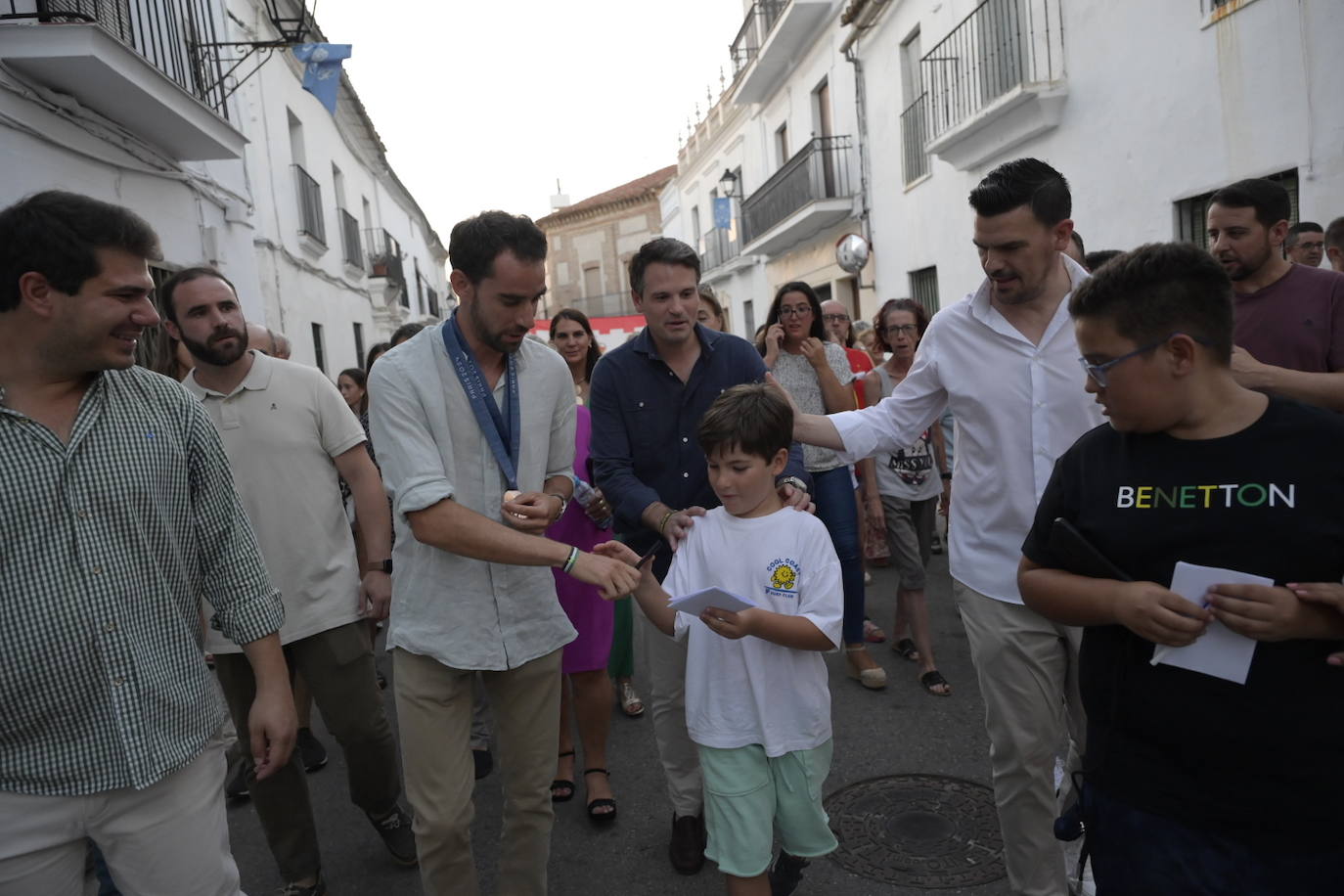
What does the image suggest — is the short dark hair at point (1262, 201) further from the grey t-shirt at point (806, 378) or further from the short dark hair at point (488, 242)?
the short dark hair at point (488, 242)

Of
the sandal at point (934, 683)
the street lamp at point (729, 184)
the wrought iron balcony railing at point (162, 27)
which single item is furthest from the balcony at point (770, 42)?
the sandal at point (934, 683)

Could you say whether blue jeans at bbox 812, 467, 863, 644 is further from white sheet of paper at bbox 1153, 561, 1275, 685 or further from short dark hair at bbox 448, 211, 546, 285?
white sheet of paper at bbox 1153, 561, 1275, 685

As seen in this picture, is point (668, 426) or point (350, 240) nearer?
point (668, 426)

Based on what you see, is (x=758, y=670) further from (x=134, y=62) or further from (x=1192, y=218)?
(x=1192, y=218)

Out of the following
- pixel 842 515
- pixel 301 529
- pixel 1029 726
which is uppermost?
pixel 301 529

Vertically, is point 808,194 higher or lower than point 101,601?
higher

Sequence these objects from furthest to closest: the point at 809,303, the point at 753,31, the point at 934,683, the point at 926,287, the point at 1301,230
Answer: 1. the point at 753,31
2. the point at 926,287
3. the point at 1301,230
4. the point at 809,303
5. the point at 934,683

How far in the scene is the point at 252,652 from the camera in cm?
225

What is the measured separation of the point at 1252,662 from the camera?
65.2 inches

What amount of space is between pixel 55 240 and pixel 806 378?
12.2 feet

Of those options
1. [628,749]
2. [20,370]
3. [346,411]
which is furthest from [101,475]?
[628,749]

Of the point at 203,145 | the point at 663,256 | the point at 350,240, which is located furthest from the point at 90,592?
the point at 350,240

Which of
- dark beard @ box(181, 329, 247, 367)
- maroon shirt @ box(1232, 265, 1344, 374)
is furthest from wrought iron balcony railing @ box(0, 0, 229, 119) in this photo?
maroon shirt @ box(1232, 265, 1344, 374)

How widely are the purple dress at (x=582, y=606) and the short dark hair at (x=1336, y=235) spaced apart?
431 centimetres
